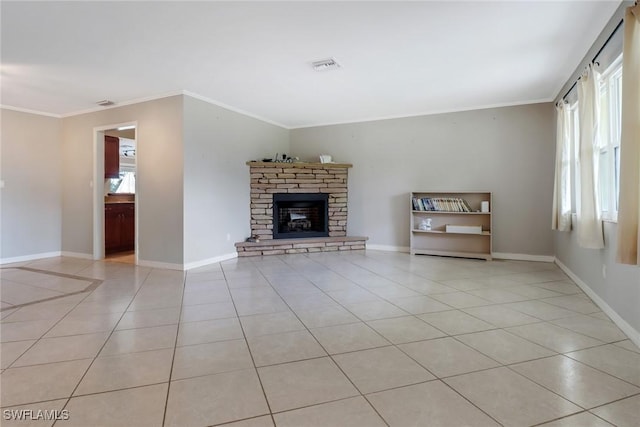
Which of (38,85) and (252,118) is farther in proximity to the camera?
(252,118)

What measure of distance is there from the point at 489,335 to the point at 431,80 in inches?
126

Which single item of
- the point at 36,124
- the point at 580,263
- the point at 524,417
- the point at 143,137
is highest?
the point at 36,124

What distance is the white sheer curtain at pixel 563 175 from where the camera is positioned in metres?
3.95

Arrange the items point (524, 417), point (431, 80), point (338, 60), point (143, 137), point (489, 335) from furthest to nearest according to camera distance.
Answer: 1. point (143, 137)
2. point (431, 80)
3. point (338, 60)
4. point (489, 335)
5. point (524, 417)

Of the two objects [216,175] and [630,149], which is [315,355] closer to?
[630,149]

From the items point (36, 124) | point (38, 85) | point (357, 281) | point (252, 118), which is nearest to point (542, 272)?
point (357, 281)

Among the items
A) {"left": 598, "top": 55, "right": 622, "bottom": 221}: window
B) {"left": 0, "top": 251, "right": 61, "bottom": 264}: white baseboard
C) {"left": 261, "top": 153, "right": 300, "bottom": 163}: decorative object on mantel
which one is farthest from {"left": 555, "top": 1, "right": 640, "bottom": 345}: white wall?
{"left": 0, "top": 251, "right": 61, "bottom": 264}: white baseboard

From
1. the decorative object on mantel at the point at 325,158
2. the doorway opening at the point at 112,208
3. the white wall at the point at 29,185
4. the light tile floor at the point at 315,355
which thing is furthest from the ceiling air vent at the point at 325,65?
the white wall at the point at 29,185

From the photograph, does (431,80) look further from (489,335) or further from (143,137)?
(143,137)

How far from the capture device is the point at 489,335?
92.1 inches

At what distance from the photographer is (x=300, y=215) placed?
6.49 metres

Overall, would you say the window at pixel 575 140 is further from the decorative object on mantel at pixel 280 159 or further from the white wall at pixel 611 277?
the decorative object on mantel at pixel 280 159

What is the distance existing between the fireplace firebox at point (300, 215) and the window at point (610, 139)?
4225 mm

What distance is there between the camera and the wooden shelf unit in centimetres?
545
